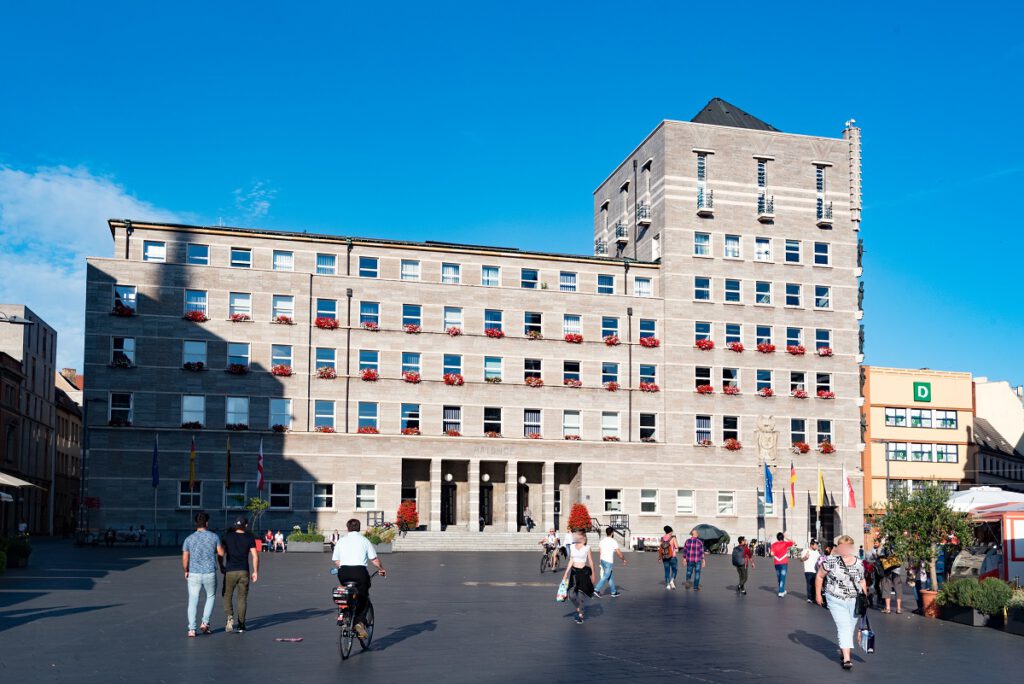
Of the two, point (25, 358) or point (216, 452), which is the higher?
point (25, 358)

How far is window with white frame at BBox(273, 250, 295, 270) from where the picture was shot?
65.9 m

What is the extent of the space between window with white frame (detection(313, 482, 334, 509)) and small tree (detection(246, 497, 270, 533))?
2586 millimetres

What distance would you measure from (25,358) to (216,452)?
43.7m

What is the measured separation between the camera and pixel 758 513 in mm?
70188

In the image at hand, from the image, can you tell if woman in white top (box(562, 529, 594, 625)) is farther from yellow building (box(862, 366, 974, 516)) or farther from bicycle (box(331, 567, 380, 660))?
yellow building (box(862, 366, 974, 516))

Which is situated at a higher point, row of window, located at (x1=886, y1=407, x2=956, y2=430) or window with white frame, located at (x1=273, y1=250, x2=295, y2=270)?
window with white frame, located at (x1=273, y1=250, x2=295, y2=270)

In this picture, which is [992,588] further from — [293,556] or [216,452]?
[216,452]

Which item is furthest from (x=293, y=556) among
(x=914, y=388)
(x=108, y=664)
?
(x=914, y=388)

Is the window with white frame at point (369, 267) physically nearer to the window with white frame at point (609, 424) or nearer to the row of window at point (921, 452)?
the window with white frame at point (609, 424)

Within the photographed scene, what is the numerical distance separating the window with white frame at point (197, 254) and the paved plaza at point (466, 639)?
32.2m

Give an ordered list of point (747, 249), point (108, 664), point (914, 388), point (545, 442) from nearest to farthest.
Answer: point (108, 664)
point (545, 442)
point (747, 249)
point (914, 388)

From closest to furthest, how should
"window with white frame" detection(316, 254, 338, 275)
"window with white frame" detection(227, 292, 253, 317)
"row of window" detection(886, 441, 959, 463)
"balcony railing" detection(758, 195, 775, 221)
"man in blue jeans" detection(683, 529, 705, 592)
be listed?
"man in blue jeans" detection(683, 529, 705, 592), "window with white frame" detection(227, 292, 253, 317), "window with white frame" detection(316, 254, 338, 275), "balcony railing" detection(758, 195, 775, 221), "row of window" detection(886, 441, 959, 463)

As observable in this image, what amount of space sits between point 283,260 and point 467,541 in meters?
19.4

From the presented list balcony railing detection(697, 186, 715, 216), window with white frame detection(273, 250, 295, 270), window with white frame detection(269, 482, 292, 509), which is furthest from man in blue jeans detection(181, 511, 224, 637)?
balcony railing detection(697, 186, 715, 216)
